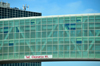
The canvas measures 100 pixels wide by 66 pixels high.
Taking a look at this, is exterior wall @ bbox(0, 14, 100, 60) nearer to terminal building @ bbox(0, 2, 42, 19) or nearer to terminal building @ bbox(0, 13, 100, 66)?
terminal building @ bbox(0, 13, 100, 66)

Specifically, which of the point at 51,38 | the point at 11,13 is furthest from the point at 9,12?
the point at 51,38

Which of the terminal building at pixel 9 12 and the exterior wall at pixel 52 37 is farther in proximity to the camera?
the terminal building at pixel 9 12

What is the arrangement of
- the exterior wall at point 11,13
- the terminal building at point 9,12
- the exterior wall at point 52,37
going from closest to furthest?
the exterior wall at point 52,37 < the exterior wall at point 11,13 < the terminal building at point 9,12

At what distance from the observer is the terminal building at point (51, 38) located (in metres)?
59.3

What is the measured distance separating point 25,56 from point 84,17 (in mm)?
16938

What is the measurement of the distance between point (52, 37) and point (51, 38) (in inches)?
13.3

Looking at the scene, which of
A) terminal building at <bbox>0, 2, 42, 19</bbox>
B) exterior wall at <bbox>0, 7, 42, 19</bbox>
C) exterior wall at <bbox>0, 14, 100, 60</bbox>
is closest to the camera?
exterior wall at <bbox>0, 14, 100, 60</bbox>

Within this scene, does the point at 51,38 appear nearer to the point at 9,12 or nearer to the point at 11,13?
the point at 9,12

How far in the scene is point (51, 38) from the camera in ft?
198

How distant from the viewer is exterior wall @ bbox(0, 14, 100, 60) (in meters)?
59.3

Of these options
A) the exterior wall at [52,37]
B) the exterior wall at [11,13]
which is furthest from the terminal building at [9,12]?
the exterior wall at [52,37]

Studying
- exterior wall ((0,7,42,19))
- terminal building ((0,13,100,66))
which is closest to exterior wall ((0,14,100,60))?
terminal building ((0,13,100,66))

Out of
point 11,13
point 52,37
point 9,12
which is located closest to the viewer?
point 52,37

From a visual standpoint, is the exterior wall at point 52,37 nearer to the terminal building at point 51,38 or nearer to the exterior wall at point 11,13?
the terminal building at point 51,38
